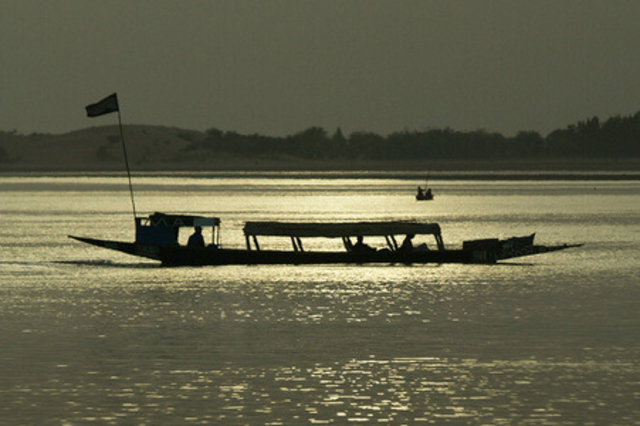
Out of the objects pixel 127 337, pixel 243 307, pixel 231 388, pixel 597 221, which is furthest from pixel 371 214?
pixel 231 388

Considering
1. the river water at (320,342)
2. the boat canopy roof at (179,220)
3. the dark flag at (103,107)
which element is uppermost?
the dark flag at (103,107)

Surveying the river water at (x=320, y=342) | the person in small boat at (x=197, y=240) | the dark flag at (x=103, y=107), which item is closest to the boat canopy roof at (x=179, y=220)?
the person in small boat at (x=197, y=240)

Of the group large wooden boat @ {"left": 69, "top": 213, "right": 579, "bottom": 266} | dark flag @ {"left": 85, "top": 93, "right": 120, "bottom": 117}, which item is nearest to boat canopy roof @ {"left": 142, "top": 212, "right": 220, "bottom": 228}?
large wooden boat @ {"left": 69, "top": 213, "right": 579, "bottom": 266}

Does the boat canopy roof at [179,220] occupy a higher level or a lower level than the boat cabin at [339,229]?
higher

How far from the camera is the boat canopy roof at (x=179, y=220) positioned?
56375mm

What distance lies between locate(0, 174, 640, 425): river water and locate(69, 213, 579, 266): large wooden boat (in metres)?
0.70

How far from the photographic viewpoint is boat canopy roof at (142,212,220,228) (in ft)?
185

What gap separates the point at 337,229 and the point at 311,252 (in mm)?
1607

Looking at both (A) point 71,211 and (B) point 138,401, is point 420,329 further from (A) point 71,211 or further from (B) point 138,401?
(A) point 71,211

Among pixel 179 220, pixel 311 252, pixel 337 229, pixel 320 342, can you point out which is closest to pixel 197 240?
pixel 179 220

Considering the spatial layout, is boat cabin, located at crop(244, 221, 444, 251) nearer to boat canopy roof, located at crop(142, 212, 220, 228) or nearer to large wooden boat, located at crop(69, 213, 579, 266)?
large wooden boat, located at crop(69, 213, 579, 266)

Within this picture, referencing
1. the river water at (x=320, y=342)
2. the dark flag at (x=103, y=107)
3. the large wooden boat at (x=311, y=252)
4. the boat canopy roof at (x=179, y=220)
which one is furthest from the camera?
the dark flag at (x=103, y=107)

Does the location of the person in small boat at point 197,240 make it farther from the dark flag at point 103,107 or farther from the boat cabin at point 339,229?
the dark flag at point 103,107

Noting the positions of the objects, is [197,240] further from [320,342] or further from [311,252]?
[320,342]
